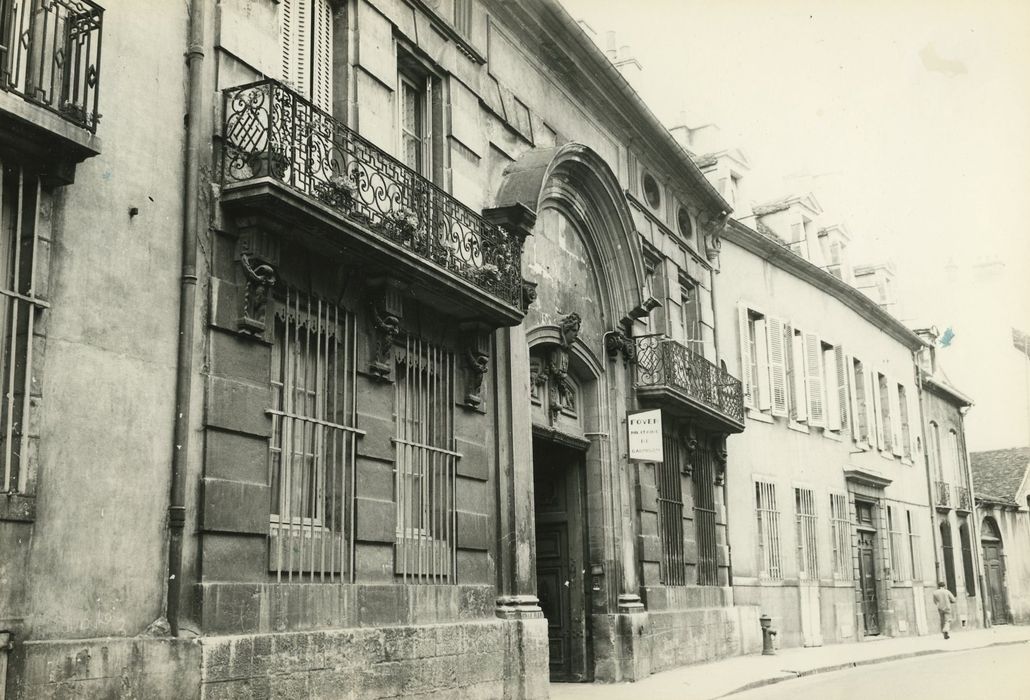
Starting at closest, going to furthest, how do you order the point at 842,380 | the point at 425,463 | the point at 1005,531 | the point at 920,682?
the point at 425,463
the point at 920,682
the point at 842,380
the point at 1005,531

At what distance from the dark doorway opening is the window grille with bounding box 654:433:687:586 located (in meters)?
2.18

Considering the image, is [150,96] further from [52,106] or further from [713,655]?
[713,655]

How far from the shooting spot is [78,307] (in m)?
7.20

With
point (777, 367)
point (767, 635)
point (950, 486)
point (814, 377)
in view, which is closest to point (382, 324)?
point (767, 635)

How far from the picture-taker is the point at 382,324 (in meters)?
10.2

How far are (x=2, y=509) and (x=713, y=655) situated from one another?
1363 cm

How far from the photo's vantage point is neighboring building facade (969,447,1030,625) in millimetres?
35188

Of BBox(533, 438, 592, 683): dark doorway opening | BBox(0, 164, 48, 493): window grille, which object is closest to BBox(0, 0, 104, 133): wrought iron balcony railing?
BBox(0, 164, 48, 493): window grille

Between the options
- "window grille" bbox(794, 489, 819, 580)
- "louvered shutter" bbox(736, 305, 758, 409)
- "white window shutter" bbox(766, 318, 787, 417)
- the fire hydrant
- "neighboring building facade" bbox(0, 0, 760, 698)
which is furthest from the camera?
"white window shutter" bbox(766, 318, 787, 417)

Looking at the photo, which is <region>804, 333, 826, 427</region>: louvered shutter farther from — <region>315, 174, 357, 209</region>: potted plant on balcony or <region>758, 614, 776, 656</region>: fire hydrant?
<region>315, 174, 357, 209</region>: potted plant on balcony

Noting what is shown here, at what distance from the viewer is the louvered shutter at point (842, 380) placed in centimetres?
2583

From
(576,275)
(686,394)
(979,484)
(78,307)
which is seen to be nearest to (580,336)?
(576,275)

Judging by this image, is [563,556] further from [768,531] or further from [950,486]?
[950,486]

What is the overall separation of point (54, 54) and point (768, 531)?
673 inches
